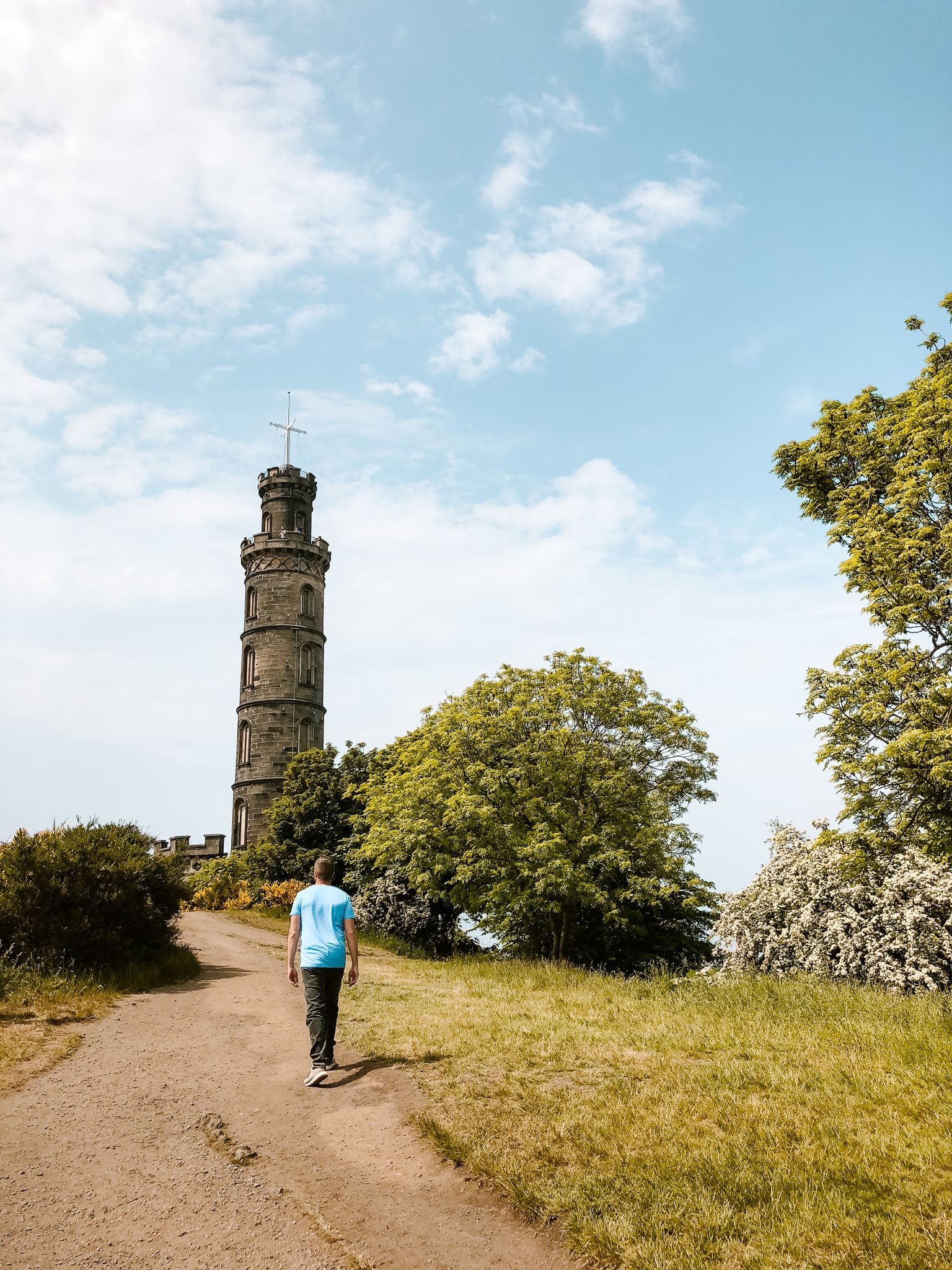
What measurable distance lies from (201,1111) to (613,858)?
42.0 ft

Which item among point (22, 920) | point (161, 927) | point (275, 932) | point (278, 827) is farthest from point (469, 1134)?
point (278, 827)

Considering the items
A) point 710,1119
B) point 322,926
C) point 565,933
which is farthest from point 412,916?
point 710,1119

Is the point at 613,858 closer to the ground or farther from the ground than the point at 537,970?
farther from the ground

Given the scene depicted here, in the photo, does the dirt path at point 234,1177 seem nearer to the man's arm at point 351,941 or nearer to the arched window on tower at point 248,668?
the man's arm at point 351,941

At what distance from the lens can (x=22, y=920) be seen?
1288cm

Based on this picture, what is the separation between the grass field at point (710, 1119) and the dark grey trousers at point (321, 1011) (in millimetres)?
895

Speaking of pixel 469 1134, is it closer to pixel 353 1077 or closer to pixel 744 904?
pixel 353 1077

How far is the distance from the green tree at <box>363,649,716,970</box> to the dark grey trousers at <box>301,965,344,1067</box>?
35.1 ft

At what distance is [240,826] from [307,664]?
997 cm

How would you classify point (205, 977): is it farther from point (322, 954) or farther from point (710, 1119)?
point (710, 1119)

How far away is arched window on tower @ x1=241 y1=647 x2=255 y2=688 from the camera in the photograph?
1946 inches

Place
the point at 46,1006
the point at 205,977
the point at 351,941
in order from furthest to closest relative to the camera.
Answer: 1. the point at 205,977
2. the point at 46,1006
3. the point at 351,941

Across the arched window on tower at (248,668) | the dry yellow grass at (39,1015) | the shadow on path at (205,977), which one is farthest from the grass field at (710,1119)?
the arched window on tower at (248,668)

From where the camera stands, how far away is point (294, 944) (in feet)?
28.6
